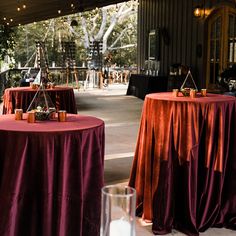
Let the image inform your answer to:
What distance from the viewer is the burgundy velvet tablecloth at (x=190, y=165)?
352 centimetres

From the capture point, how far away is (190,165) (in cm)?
352

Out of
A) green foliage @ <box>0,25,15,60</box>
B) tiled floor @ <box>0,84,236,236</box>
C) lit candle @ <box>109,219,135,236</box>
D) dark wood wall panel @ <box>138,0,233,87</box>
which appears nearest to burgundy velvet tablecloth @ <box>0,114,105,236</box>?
tiled floor @ <box>0,84,236,236</box>

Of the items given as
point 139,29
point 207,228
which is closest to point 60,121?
point 207,228

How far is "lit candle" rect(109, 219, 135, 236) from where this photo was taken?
1.20m

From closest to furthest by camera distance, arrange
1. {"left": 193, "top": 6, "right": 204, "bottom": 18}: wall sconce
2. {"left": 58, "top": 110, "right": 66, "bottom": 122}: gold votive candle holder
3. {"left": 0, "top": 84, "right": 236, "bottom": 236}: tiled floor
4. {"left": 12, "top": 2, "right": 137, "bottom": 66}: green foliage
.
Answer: {"left": 58, "top": 110, "right": 66, "bottom": 122}: gold votive candle holder < {"left": 0, "top": 84, "right": 236, "bottom": 236}: tiled floor < {"left": 193, "top": 6, "right": 204, "bottom": 18}: wall sconce < {"left": 12, "top": 2, "right": 137, "bottom": 66}: green foliage

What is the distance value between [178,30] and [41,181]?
9219 millimetres

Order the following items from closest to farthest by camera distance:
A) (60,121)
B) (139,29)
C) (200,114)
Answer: (60,121), (200,114), (139,29)

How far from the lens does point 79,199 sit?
2.77m

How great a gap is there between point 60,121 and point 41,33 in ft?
91.4

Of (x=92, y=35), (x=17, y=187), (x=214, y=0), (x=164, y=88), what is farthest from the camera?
(x=92, y=35)

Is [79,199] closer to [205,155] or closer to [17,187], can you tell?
[17,187]

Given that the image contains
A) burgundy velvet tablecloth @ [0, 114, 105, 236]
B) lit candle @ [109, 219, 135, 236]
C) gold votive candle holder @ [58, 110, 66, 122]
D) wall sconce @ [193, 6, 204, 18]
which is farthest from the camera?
wall sconce @ [193, 6, 204, 18]

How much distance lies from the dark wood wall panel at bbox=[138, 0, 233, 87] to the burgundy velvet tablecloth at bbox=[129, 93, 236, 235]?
19.0 feet

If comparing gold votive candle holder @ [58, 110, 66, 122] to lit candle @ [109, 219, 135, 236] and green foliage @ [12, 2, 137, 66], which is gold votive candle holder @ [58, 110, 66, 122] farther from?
green foliage @ [12, 2, 137, 66]
